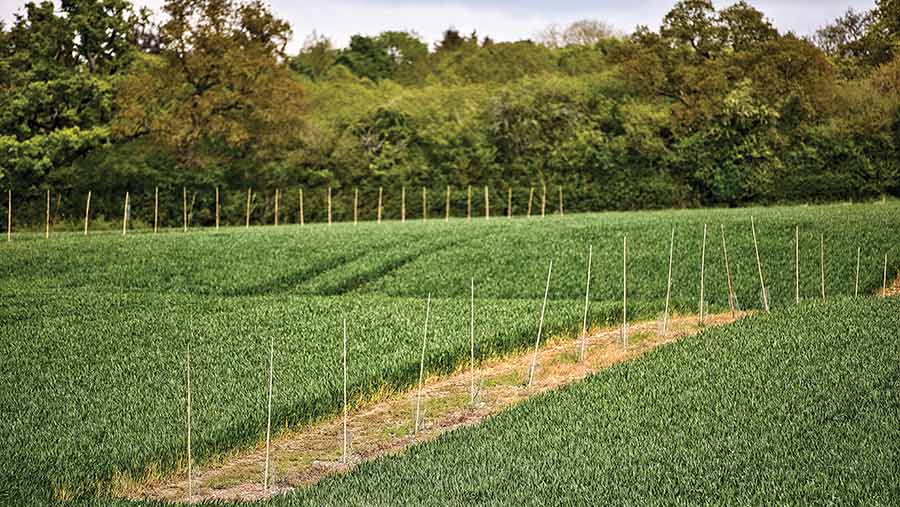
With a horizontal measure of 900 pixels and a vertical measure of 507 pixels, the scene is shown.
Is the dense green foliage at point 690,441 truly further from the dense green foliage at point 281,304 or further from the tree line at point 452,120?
the tree line at point 452,120

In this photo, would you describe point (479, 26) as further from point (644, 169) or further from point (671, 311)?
point (671, 311)

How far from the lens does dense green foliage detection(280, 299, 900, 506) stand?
29.2 ft

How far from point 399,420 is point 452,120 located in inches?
1315

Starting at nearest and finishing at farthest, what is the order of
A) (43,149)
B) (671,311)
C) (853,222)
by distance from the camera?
(671,311) < (853,222) < (43,149)

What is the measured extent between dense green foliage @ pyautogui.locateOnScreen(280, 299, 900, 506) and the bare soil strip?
37.1 inches

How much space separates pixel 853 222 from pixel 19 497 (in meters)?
23.0

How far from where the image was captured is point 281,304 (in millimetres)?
20547

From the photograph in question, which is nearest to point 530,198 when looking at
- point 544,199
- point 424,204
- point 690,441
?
point 544,199

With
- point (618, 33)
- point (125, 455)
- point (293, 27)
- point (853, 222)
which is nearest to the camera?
point (125, 455)

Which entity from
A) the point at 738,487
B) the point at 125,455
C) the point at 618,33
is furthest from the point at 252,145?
the point at 738,487

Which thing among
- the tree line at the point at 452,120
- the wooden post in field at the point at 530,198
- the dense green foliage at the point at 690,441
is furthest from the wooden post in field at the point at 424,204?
the dense green foliage at the point at 690,441

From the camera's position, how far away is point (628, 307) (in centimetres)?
1983

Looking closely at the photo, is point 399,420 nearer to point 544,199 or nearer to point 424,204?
point 544,199

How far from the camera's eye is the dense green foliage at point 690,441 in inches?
350
